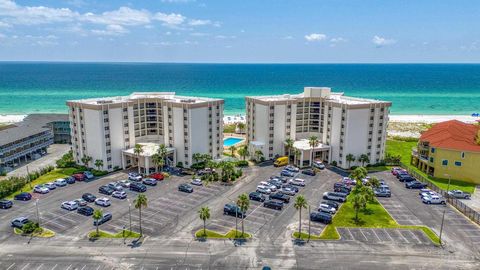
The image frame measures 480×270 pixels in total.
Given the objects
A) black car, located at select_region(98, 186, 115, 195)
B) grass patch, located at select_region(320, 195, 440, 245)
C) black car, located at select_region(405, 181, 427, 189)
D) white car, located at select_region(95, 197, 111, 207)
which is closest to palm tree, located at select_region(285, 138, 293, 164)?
grass patch, located at select_region(320, 195, 440, 245)

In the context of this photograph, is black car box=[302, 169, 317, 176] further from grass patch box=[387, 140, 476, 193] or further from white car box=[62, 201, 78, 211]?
white car box=[62, 201, 78, 211]

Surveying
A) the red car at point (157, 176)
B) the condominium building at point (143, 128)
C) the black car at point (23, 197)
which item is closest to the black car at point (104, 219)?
the black car at point (23, 197)

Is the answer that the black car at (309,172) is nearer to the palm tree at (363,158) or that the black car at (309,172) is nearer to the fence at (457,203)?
the palm tree at (363,158)

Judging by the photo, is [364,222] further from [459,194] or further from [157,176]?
[157,176]

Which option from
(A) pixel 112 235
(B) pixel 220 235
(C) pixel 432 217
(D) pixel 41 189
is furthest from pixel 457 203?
(D) pixel 41 189

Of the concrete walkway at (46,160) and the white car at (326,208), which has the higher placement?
the concrete walkway at (46,160)

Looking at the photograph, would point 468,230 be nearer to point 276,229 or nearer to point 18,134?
point 276,229

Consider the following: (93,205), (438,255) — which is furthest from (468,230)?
(93,205)
